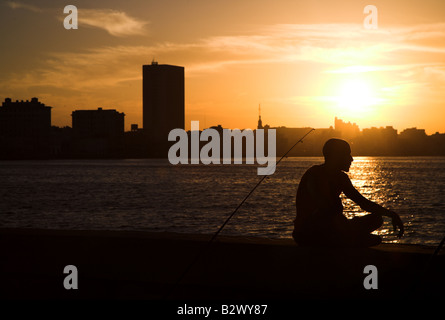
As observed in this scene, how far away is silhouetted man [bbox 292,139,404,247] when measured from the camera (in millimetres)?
5184

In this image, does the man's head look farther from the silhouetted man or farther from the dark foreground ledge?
the dark foreground ledge

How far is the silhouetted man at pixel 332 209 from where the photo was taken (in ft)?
17.0

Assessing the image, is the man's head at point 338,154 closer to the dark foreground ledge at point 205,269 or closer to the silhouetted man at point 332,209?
the silhouetted man at point 332,209

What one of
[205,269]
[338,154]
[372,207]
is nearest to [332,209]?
[372,207]

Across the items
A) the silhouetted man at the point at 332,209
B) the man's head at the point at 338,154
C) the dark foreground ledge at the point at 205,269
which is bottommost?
the dark foreground ledge at the point at 205,269

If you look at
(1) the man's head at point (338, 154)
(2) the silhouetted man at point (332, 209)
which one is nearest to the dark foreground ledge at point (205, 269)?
(2) the silhouetted man at point (332, 209)

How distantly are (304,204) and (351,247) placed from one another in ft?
1.84

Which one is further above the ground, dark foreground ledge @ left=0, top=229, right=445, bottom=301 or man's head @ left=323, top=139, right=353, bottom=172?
man's head @ left=323, top=139, right=353, bottom=172

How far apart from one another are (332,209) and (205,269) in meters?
1.27

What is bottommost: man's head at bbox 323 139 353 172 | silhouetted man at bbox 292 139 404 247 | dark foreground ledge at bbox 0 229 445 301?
dark foreground ledge at bbox 0 229 445 301

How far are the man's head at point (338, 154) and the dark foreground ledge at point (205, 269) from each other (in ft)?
2.43

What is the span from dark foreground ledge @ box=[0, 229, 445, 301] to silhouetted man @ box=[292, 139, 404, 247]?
0.13m

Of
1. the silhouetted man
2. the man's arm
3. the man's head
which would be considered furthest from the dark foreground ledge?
the man's head
